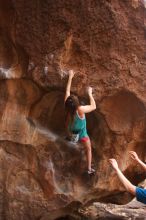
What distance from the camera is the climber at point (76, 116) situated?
5.43 meters

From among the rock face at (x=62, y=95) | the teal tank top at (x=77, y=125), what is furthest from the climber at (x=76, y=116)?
the rock face at (x=62, y=95)

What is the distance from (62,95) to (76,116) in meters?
0.66

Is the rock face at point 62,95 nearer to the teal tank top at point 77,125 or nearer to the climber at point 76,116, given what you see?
→ the climber at point 76,116

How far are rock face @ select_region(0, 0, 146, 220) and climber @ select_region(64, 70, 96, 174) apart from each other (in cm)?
31

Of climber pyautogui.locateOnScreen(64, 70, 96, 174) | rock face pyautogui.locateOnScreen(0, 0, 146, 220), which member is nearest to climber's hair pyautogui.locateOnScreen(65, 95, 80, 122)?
climber pyautogui.locateOnScreen(64, 70, 96, 174)

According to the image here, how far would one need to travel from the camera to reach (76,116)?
5.52 metres

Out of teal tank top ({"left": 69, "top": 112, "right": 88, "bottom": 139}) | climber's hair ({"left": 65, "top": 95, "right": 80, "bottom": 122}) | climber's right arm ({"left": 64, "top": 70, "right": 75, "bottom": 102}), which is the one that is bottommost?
teal tank top ({"left": 69, "top": 112, "right": 88, "bottom": 139})

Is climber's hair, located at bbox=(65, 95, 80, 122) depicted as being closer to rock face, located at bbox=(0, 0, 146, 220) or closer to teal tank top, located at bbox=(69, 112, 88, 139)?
teal tank top, located at bbox=(69, 112, 88, 139)

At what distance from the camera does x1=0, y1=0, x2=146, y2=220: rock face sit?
5.40 m

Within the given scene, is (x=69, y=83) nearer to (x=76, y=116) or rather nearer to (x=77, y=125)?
(x=76, y=116)

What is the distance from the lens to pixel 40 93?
5.92 meters

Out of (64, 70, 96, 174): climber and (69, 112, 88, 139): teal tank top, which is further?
(69, 112, 88, 139): teal tank top

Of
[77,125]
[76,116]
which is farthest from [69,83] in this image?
[77,125]

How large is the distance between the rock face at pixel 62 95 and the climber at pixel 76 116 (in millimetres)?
307
